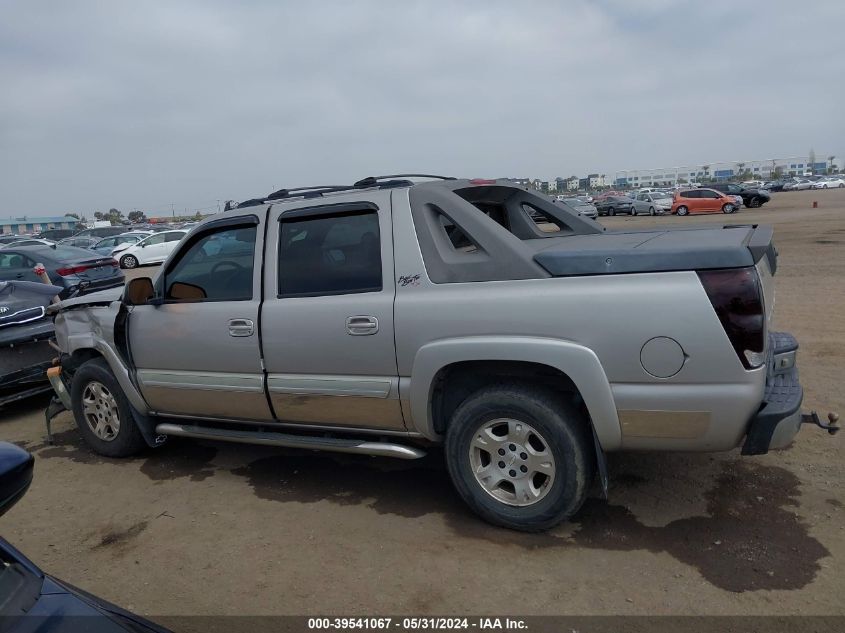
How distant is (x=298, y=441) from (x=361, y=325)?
977 millimetres

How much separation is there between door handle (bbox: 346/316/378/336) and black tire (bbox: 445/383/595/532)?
0.68 m

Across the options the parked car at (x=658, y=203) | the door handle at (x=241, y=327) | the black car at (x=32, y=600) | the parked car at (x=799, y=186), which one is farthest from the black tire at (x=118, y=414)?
the parked car at (x=799, y=186)

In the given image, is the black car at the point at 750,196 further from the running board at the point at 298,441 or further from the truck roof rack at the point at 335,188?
the running board at the point at 298,441

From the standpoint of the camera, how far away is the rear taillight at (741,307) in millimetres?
3006

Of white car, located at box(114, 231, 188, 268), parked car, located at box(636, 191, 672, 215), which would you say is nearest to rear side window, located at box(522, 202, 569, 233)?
white car, located at box(114, 231, 188, 268)

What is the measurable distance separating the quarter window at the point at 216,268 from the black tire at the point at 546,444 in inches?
67.4

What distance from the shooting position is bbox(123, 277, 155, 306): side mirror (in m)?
4.69

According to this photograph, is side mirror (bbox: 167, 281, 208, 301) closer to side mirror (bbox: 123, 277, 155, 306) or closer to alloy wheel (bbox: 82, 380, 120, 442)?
side mirror (bbox: 123, 277, 155, 306)

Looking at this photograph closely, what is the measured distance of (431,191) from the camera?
387 cm

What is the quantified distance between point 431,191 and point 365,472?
2.09 meters

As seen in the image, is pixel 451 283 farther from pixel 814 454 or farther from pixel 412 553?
pixel 814 454

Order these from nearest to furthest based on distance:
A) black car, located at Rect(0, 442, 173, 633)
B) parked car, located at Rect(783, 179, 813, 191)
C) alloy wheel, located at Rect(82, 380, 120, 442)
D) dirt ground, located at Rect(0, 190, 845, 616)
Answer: black car, located at Rect(0, 442, 173, 633) → dirt ground, located at Rect(0, 190, 845, 616) → alloy wheel, located at Rect(82, 380, 120, 442) → parked car, located at Rect(783, 179, 813, 191)

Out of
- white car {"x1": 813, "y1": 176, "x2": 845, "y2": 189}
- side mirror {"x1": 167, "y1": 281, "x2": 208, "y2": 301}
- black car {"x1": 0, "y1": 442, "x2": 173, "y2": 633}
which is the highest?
side mirror {"x1": 167, "y1": 281, "x2": 208, "y2": 301}

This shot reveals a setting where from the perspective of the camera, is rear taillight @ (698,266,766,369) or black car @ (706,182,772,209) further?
black car @ (706,182,772,209)
